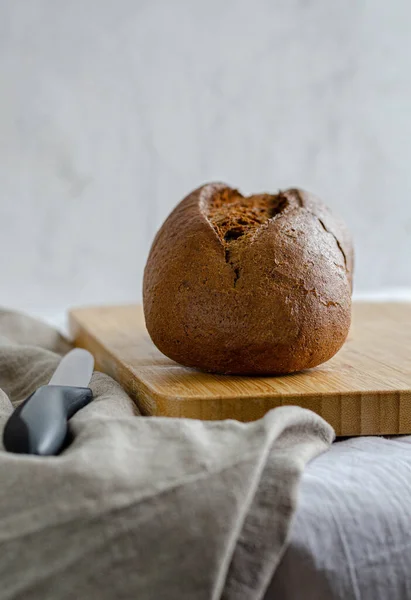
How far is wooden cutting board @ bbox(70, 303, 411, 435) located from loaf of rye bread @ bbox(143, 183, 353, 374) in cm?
4

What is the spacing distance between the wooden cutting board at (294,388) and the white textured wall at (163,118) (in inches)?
49.5

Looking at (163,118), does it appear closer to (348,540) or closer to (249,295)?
(249,295)

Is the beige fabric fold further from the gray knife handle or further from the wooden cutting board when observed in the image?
the wooden cutting board

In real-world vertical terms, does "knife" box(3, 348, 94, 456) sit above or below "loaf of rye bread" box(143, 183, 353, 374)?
below

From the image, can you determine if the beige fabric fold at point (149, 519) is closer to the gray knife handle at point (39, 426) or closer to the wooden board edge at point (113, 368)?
the gray knife handle at point (39, 426)

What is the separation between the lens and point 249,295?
41.2 inches

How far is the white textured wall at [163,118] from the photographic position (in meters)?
2.46

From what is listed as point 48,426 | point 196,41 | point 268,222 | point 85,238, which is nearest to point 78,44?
point 196,41

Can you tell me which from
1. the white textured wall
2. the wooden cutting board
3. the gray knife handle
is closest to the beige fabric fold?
the gray knife handle

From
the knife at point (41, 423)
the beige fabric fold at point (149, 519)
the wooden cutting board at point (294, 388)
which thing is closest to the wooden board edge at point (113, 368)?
the wooden cutting board at point (294, 388)

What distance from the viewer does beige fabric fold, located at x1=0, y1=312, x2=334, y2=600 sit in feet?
2.34

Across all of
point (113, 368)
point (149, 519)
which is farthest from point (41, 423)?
point (113, 368)

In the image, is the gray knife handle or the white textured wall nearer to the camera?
the gray knife handle

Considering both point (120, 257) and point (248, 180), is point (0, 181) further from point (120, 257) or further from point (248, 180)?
point (248, 180)
